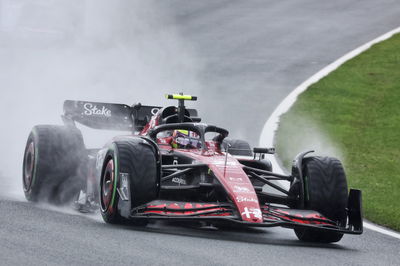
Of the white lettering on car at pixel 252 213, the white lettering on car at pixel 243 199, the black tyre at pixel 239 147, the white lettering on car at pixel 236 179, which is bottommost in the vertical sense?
the white lettering on car at pixel 252 213

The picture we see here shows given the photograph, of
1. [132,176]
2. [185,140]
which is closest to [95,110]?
[185,140]

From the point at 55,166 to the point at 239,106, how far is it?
9.49 metres

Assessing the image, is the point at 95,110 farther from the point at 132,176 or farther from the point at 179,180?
the point at 132,176

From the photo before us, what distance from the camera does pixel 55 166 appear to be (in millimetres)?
11875

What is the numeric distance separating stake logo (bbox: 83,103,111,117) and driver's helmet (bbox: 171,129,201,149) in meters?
2.01

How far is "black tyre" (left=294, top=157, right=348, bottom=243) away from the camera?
10.3 meters

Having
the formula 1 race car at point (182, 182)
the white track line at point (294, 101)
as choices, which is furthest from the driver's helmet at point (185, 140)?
the white track line at point (294, 101)

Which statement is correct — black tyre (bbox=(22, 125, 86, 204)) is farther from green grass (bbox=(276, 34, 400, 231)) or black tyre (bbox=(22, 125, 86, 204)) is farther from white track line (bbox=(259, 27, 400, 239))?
green grass (bbox=(276, 34, 400, 231))

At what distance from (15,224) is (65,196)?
279 centimetres

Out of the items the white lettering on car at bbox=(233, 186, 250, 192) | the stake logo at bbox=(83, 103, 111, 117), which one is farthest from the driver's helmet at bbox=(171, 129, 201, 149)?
the stake logo at bbox=(83, 103, 111, 117)

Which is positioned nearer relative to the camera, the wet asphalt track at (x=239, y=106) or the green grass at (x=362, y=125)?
the wet asphalt track at (x=239, y=106)

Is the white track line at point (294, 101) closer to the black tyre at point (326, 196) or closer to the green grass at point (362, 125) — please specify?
the green grass at point (362, 125)

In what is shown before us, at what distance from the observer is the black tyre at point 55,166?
1182 centimetres

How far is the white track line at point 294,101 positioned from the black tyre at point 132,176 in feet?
9.98
